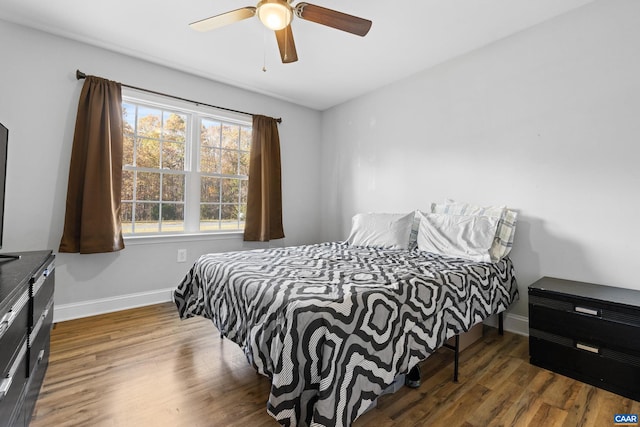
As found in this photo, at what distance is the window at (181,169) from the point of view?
307cm

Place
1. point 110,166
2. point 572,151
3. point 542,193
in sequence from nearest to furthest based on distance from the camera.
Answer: point 572,151 < point 542,193 < point 110,166

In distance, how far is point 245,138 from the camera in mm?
3816

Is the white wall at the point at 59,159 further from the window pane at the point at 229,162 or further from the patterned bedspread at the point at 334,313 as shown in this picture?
the patterned bedspread at the point at 334,313

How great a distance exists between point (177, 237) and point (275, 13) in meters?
2.47

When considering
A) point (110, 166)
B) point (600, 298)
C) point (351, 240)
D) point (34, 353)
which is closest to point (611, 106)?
point (600, 298)

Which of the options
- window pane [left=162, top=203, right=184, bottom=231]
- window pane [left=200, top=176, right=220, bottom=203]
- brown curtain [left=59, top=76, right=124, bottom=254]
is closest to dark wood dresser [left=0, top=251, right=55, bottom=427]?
brown curtain [left=59, top=76, right=124, bottom=254]

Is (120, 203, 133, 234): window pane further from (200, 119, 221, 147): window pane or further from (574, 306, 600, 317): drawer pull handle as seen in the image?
(574, 306, 600, 317): drawer pull handle

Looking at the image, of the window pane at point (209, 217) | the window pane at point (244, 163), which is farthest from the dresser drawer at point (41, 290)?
the window pane at point (244, 163)

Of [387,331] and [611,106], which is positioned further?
[611,106]

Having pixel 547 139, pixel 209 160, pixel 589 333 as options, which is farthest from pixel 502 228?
pixel 209 160

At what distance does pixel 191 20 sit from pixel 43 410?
2.77 metres

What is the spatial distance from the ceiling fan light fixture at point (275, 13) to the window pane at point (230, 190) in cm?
218

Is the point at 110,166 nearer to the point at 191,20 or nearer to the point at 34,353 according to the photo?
the point at 191,20

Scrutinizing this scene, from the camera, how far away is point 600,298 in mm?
1739
